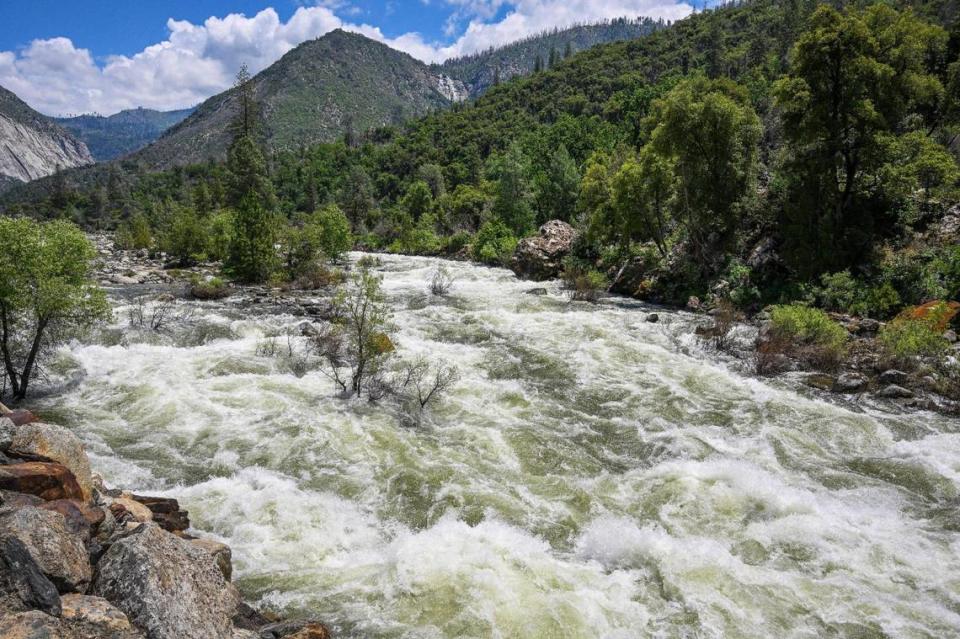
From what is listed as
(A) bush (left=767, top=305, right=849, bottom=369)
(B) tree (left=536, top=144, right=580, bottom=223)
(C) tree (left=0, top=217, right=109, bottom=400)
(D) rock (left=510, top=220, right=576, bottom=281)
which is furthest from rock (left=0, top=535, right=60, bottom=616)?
(B) tree (left=536, top=144, right=580, bottom=223)

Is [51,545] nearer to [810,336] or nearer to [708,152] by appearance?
[810,336]

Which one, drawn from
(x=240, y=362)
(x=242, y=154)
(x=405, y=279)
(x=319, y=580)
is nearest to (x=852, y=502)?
(x=319, y=580)

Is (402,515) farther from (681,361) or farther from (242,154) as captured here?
(242,154)

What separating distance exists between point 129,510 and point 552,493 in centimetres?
780

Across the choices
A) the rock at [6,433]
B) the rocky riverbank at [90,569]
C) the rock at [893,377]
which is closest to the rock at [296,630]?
the rocky riverbank at [90,569]

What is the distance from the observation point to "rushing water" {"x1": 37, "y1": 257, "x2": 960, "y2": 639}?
305 inches

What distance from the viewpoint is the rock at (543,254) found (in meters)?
42.1

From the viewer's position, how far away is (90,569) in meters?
5.81

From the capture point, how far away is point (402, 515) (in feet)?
33.4

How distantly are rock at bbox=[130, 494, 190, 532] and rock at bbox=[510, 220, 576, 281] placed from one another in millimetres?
34806

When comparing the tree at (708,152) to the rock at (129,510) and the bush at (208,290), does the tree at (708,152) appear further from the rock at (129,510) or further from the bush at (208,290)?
the rock at (129,510)

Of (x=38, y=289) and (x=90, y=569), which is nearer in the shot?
(x=90, y=569)

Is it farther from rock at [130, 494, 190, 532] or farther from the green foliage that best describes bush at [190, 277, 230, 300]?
the green foliage

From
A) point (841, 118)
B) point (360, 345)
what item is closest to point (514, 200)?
point (841, 118)
